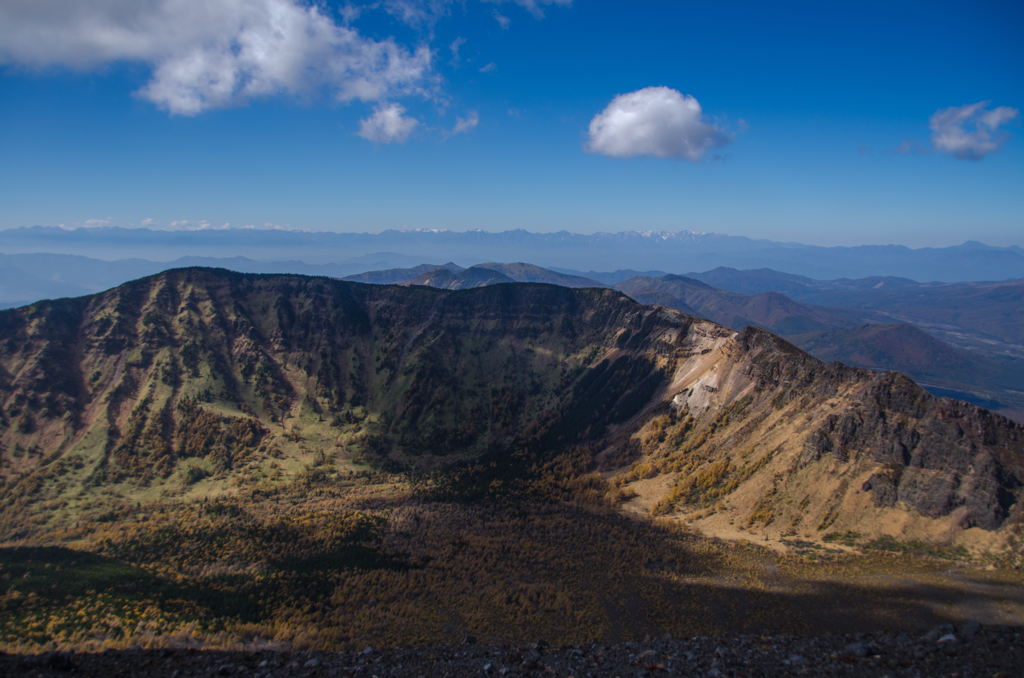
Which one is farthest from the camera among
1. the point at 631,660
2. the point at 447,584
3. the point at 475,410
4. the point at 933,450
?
the point at 475,410

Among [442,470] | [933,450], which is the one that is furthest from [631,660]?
[442,470]

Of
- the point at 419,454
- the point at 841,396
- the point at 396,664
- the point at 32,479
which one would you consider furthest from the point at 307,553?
the point at 841,396

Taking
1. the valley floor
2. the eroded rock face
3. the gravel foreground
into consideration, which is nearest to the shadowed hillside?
the eroded rock face

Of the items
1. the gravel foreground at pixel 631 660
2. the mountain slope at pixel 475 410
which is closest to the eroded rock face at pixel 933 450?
the mountain slope at pixel 475 410

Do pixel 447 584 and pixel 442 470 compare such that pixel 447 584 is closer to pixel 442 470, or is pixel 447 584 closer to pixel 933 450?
pixel 442 470

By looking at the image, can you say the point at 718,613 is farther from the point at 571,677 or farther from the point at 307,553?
the point at 307,553

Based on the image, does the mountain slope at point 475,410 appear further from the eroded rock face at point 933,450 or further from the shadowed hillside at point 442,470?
the shadowed hillside at point 442,470
